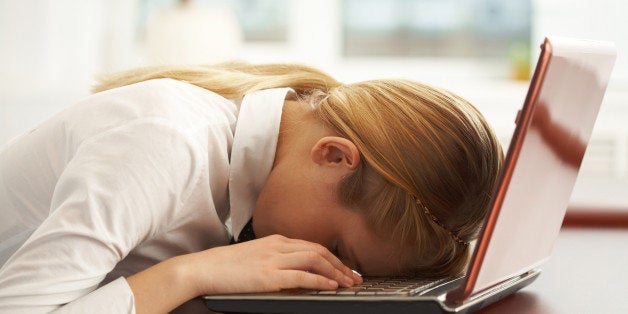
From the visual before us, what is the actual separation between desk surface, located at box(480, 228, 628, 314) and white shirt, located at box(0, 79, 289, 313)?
1.19 ft

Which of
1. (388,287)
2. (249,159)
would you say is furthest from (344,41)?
(388,287)

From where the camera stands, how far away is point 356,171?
41.3 inches

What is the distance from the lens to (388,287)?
87 centimetres

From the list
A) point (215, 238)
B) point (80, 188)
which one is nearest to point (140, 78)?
point (215, 238)

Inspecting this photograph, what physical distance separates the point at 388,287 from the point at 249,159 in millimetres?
316

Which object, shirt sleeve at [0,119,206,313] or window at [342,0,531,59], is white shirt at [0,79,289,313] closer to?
shirt sleeve at [0,119,206,313]

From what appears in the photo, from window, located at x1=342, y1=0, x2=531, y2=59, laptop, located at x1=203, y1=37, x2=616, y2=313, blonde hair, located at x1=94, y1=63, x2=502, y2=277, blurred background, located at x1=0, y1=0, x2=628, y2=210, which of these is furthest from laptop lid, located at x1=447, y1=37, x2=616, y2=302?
window, located at x1=342, y1=0, x2=531, y2=59

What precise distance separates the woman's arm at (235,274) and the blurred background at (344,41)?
9.38 ft

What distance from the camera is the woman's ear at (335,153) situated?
1.04 m

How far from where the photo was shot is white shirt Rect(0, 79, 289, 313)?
0.80 metres

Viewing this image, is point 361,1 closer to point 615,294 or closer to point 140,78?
point 140,78

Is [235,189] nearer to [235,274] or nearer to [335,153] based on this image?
[335,153]

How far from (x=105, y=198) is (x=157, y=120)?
5.2 inches

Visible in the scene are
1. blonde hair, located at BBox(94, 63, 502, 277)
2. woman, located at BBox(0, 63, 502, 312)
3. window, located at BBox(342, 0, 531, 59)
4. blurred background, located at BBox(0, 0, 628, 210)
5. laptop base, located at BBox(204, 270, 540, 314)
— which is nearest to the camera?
laptop base, located at BBox(204, 270, 540, 314)
